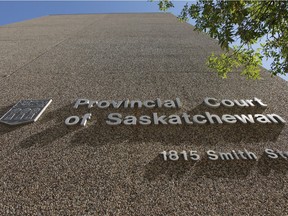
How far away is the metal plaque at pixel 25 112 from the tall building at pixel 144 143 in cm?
13

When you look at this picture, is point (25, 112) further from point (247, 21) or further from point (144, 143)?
point (247, 21)

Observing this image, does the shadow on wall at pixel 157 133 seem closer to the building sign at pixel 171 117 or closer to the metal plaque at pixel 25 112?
the building sign at pixel 171 117

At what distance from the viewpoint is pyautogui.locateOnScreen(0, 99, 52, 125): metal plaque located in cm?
510

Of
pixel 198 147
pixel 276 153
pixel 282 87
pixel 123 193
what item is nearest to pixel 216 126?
pixel 198 147

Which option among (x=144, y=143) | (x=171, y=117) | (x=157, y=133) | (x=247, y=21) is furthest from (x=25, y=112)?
(x=247, y=21)

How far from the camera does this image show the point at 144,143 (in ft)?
14.9

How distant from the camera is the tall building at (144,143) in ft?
11.2

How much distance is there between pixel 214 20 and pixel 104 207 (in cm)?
370

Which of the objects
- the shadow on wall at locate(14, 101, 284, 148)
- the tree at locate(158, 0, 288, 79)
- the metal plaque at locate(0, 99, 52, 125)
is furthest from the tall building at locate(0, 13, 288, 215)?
the tree at locate(158, 0, 288, 79)

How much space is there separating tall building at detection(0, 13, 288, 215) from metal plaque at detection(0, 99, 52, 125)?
0.13 meters

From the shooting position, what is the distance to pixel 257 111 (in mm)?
5535

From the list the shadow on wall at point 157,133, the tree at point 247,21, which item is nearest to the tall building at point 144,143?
the shadow on wall at point 157,133

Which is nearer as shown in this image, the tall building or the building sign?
the tall building

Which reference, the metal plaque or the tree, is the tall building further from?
the tree
